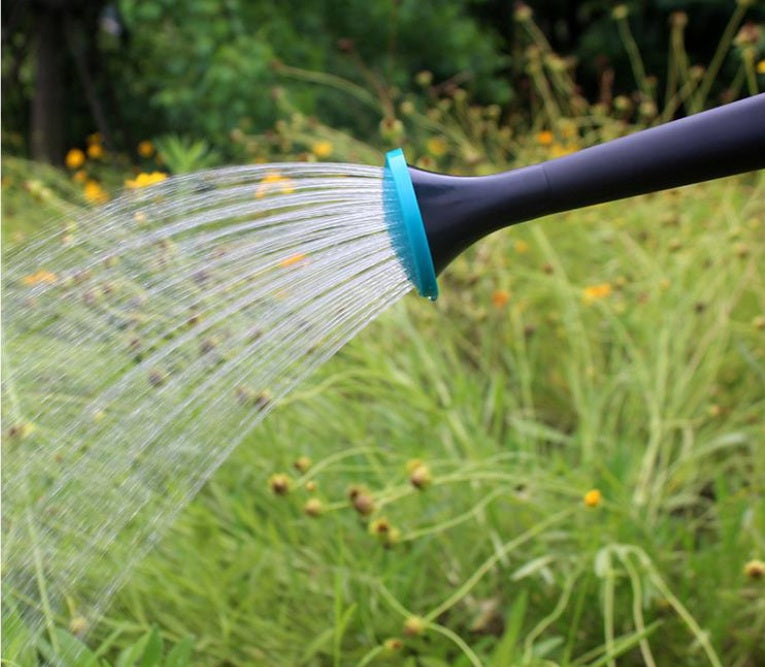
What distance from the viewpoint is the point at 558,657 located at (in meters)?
1.24

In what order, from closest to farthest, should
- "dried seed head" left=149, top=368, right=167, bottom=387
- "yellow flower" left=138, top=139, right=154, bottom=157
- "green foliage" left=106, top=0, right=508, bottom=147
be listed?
"dried seed head" left=149, top=368, right=167, bottom=387 → "yellow flower" left=138, top=139, right=154, bottom=157 → "green foliage" left=106, top=0, right=508, bottom=147

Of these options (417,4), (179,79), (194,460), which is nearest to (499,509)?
(194,460)

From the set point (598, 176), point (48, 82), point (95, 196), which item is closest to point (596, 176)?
point (598, 176)

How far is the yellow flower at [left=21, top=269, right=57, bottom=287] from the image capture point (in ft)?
3.36

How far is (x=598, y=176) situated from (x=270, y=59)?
325cm

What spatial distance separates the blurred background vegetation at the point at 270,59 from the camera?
3.84 meters

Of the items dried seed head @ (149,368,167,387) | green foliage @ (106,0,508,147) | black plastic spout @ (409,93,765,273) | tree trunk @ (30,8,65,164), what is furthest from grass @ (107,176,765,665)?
tree trunk @ (30,8,65,164)

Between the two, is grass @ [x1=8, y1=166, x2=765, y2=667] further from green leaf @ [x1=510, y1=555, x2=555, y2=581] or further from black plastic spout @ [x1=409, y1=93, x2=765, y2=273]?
black plastic spout @ [x1=409, y1=93, x2=765, y2=273]

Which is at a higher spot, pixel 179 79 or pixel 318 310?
pixel 179 79

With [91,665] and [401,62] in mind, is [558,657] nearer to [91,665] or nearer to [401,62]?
[91,665]

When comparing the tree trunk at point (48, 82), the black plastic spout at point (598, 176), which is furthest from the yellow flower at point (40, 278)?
the tree trunk at point (48, 82)

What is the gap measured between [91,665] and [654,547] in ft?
2.48

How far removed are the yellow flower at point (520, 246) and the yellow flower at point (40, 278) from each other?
1.34 m

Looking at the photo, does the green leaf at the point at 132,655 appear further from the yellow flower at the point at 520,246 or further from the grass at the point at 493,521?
the yellow flower at the point at 520,246
